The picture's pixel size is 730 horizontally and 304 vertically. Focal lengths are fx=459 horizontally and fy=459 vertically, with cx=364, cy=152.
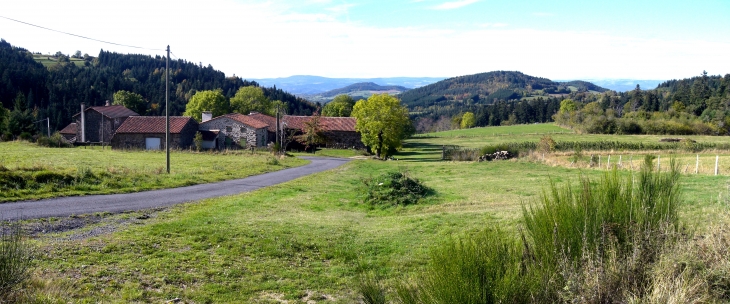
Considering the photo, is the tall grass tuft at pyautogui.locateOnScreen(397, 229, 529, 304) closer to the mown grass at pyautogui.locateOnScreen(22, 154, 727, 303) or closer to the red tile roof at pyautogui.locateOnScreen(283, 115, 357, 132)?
the mown grass at pyautogui.locateOnScreen(22, 154, 727, 303)

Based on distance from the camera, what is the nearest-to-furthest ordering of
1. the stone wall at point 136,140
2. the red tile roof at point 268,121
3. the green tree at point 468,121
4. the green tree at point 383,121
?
1. the stone wall at point 136,140
2. the green tree at point 383,121
3. the red tile roof at point 268,121
4. the green tree at point 468,121

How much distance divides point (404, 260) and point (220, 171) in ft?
64.7

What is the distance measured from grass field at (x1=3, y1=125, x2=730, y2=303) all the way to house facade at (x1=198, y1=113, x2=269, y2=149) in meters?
41.9

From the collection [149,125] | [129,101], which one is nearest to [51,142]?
[149,125]

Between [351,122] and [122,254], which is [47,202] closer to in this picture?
[122,254]

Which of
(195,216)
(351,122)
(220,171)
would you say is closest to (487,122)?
(351,122)

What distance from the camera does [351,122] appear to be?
67.3 metres

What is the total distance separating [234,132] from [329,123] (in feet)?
47.6

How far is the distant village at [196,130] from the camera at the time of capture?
173 feet

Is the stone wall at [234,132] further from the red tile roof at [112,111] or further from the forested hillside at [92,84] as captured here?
the forested hillside at [92,84]

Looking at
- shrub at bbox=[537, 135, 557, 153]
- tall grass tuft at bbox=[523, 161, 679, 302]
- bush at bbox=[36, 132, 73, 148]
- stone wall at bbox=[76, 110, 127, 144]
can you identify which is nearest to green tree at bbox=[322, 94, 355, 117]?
stone wall at bbox=[76, 110, 127, 144]

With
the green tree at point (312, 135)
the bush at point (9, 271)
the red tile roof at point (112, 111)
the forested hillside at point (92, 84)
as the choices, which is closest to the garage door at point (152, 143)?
the red tile roof at point (112, 111)

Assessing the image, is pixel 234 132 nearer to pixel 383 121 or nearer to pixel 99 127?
pixel 383 121

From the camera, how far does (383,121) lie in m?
52.9
